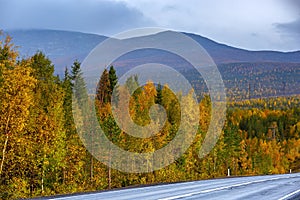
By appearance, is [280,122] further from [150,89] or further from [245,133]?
[150,89]

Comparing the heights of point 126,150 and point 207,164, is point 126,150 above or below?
above

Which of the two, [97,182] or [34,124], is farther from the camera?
[97,182]

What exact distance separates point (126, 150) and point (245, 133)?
9176cm

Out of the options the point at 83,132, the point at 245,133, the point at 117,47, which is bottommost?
the point at 245,133

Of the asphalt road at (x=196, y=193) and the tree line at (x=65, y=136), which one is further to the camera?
the tree line at (x=65, y=136)

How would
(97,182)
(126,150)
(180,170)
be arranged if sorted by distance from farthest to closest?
(180,170) < (126,150) < (97,182)

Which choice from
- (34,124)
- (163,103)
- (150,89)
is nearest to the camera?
(34,124)

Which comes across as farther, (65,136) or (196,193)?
(65,136)

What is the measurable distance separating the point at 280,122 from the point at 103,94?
345 feet

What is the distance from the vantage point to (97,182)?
Result: 43188 millimetres

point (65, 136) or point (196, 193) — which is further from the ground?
point (196, 193)

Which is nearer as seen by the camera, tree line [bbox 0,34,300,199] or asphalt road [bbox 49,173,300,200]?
asphalt road [bbox 49,173,300,200]

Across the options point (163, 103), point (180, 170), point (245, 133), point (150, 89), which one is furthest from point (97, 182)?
point (245, 133)

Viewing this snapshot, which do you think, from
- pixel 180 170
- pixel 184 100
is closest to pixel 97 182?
pixel 180 170
